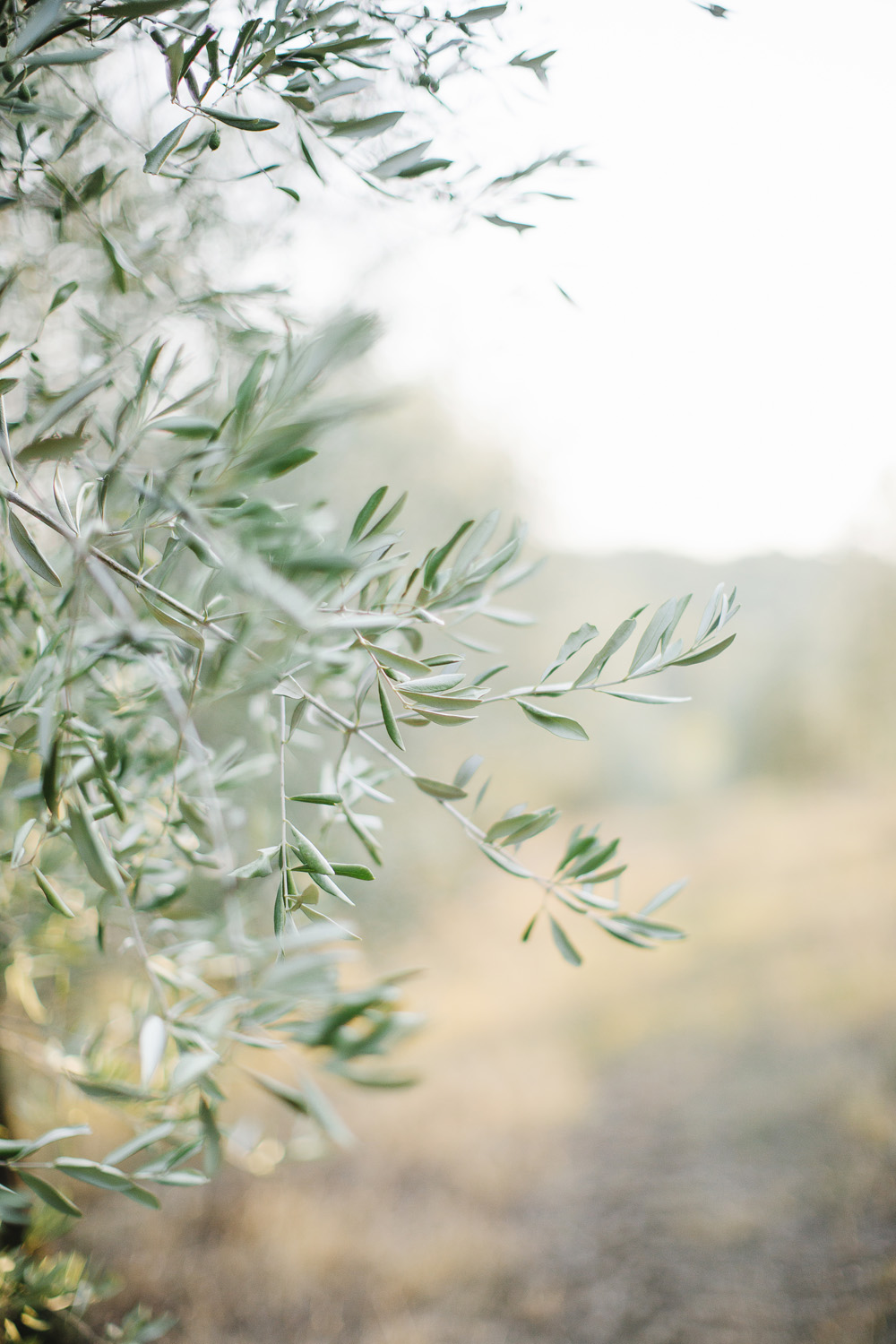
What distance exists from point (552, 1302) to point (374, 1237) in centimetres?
75

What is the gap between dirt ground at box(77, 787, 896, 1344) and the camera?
93.3 inches

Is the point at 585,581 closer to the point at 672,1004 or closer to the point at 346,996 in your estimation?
the point at 672,1004

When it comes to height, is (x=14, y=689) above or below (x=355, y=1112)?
above

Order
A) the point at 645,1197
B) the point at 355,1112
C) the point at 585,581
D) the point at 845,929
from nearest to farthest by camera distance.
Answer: the point at 645,1197
the point at 355,1112
the point at 845,929
the point at 585,581

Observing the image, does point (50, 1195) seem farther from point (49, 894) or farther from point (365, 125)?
point (365, 125)

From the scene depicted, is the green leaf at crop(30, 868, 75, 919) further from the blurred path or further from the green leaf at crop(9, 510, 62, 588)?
the blurred path

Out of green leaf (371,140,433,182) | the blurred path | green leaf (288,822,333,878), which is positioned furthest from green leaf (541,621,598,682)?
the blurred path

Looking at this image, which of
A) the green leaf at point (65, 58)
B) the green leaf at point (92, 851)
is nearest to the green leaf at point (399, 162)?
the green leaf at point (65, 58)

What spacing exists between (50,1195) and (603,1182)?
348 cm

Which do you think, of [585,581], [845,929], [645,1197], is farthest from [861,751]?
[645,1197]

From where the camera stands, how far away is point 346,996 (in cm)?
41

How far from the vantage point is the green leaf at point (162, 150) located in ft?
2.13

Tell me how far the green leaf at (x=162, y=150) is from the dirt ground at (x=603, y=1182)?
2070mm

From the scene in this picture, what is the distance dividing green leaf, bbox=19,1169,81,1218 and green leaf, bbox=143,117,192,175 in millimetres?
943
